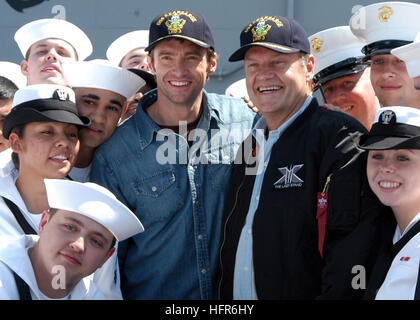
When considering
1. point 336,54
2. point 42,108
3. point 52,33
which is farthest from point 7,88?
point 336,54

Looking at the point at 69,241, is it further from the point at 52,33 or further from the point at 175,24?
the point at 52,33

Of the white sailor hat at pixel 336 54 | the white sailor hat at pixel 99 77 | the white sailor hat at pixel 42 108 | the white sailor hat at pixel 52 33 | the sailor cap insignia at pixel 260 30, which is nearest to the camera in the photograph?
the sailor cap insignia at pixel 260 30

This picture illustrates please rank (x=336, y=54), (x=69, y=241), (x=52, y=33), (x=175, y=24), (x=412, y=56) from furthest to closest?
(x=52, y=33), (x=336, y=54), (x=175, y=24), (x=412, y=56), (x=69, y=241)

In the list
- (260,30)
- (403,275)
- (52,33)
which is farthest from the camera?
(52,33)

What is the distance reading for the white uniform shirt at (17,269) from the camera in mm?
2066

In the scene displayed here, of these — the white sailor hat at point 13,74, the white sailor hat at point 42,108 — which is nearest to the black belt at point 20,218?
the white sailor hat at point 42,108

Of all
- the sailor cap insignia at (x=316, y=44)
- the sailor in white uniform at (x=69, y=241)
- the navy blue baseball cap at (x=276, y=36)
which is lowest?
the sailor in white uniform at (x=69, y=241)

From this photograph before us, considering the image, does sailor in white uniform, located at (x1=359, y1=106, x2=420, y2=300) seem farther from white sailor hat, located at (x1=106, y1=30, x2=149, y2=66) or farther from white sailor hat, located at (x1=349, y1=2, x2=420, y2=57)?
white sailor hat, located at (x1=106, y1=30, x2=149, y2=66)

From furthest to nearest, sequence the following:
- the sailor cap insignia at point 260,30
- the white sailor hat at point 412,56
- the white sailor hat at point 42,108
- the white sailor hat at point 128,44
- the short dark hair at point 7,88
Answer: the white sailor hat at point 128,44 < the short dark hair at point 7,88 < the white sailor hat at point 42,108 < the sailor cap insignia at point 260,30 < the white sailor hat at point 412,56

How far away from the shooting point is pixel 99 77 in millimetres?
3004

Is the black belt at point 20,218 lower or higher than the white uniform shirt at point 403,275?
higher

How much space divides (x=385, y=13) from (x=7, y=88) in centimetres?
221

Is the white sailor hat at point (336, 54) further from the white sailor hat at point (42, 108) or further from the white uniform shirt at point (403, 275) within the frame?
the white uniform shirt at point (403, 275)

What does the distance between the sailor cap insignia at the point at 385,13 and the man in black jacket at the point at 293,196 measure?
54 centimetres
